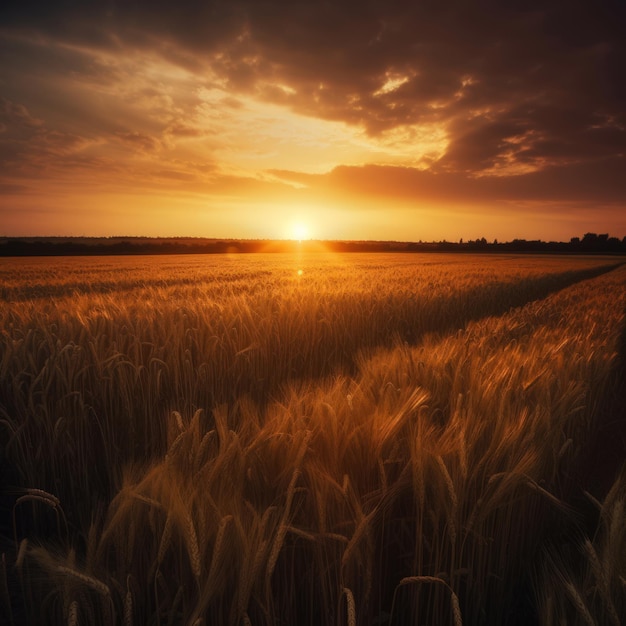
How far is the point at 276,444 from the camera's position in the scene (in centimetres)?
124

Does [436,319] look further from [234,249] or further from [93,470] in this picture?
[234,249]

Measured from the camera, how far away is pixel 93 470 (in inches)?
75.6

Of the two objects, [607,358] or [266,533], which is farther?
[607,358]

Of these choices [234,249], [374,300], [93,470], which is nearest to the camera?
[93,470]

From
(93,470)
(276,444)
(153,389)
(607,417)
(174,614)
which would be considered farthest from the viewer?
(607,417)

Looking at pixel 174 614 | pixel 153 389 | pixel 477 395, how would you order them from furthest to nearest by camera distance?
pixel 153 389, pixel 477 395, pixel 174 614

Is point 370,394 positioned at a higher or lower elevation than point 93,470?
higher

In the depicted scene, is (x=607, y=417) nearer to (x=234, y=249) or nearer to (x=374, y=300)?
(x=374, y=300)

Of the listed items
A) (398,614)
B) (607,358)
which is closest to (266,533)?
(398,614)

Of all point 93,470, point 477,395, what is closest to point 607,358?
point 477,395

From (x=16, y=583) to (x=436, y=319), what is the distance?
569 centimetres

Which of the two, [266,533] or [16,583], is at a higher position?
[266,533]

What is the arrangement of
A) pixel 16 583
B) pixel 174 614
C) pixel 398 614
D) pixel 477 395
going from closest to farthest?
pixel 174 614 < pixel 398 614 < pixel 16 583 < pixel 477 395

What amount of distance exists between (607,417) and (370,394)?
1.88 metres
